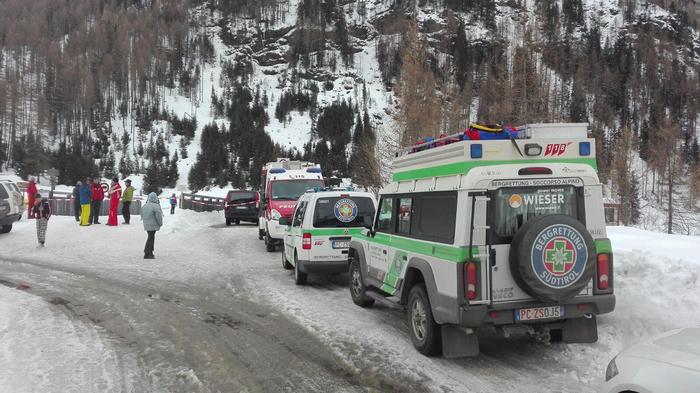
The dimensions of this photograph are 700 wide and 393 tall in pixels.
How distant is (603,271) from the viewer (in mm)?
5270

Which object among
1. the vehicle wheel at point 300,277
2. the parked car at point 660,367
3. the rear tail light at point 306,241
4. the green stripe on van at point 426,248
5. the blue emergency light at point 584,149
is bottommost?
the vehicle wheel at point 300,277

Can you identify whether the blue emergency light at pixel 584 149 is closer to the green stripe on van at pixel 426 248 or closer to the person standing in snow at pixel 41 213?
the green stripe on van at pixel 426 248

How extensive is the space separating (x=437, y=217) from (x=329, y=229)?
4.49 meters

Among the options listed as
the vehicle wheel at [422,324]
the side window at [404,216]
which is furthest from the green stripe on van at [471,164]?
the vehicle wheel at [422,324]

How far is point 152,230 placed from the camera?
44.5 feet

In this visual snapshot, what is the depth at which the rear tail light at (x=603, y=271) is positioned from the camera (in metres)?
5.26

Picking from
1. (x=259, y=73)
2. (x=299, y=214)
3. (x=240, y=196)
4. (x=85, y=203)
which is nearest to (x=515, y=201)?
(x=299, y=214)

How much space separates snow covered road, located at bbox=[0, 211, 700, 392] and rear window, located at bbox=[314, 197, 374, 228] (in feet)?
4.16

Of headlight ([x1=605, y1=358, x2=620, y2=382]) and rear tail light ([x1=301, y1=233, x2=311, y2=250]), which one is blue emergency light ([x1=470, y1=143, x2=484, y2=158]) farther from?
rear tail light ([x1=301, y1=233, x2=311, y2=250])

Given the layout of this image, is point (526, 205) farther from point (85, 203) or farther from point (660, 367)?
point (85, 203)

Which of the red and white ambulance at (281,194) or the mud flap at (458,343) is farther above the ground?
the red and white ambulance at (281,194)

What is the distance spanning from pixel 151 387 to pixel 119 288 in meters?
5.41

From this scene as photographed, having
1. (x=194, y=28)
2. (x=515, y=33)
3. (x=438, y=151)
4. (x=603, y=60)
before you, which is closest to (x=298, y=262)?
(x=438, y=151)

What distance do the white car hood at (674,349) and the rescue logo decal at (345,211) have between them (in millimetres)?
6828
